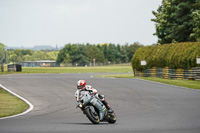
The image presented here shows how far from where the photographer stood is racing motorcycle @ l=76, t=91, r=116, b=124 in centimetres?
1337

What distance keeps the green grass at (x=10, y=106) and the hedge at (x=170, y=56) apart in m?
23.6

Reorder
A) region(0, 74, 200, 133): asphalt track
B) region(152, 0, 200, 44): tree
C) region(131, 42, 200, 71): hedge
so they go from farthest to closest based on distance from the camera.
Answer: region(152, 0, 200, 44): tree < region(131, 42, 200, 71): hedge < region(0, 74, 200, 133): asphalt track

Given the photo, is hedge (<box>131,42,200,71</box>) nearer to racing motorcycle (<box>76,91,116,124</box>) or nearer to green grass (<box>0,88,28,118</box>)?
green grass (<box>0,88,28,118</box>)

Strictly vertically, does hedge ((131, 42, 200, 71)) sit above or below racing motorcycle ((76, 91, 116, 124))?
above

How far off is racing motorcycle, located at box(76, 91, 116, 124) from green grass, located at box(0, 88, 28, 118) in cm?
548

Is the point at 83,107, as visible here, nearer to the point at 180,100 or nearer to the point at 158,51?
the point at 180,100

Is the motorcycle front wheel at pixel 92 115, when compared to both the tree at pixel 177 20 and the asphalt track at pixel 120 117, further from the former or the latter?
the tree at pixel 177 20

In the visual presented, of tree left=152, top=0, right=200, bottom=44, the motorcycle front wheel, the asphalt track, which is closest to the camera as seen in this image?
the asphalt track

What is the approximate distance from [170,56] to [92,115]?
37.3m

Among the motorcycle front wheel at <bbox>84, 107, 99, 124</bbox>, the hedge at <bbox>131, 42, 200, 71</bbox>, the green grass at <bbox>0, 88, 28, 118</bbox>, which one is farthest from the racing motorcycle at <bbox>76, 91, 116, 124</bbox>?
the hedge at <bbox>131, 42, 200, 71</bbox>

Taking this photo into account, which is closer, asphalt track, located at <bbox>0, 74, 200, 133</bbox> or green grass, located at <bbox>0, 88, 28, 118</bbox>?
asphalt track, located at <bbox>0, 74, 200, 133</bbox>

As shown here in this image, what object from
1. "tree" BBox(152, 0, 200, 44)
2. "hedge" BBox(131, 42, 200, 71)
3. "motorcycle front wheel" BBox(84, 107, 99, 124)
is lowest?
"motorcycle front wheel" BBox(84, 107, 99, 124)

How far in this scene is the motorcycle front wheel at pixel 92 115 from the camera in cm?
1330

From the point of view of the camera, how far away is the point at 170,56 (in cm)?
4978
